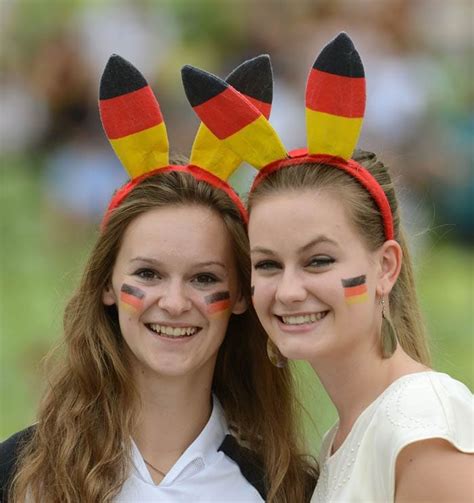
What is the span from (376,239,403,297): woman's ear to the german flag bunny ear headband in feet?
0.11

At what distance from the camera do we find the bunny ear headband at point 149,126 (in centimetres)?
308

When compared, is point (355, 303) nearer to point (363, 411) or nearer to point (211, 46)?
point (363, 411)

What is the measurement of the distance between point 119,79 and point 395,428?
1.22 m

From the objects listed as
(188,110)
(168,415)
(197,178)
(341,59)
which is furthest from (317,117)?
(188,110)

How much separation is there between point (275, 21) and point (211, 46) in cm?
85

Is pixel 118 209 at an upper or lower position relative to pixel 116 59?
lower

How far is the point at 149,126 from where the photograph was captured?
313cm

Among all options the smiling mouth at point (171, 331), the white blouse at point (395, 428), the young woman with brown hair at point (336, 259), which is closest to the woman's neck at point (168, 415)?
the smiling mouth at point (171, 331)

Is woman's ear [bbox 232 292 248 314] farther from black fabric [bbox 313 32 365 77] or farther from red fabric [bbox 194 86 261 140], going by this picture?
black fabric [bbox 313 32 365 77]

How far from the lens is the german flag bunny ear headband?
2.80 meters

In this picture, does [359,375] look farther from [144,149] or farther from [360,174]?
[144,149]

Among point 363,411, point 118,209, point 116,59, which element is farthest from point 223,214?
point 363,411

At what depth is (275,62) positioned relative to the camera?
28.0 feet

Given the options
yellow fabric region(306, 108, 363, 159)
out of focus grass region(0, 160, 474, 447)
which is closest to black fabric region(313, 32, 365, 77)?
yellow fabric region(306, 108, 363, 159)
